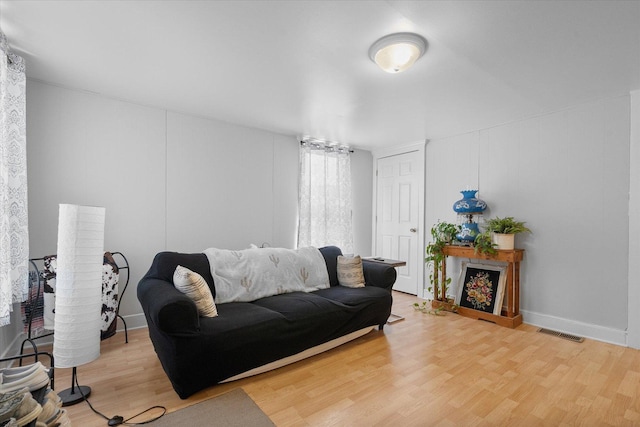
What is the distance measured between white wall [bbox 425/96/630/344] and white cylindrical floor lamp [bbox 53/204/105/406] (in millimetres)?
4249

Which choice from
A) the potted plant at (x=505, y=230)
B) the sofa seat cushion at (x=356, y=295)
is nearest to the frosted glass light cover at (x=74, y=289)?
the sofa seat cushion at (x=356, y=295)

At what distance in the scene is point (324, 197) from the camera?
15.4 feet

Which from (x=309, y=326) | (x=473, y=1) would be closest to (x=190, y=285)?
(x=309, y=326)

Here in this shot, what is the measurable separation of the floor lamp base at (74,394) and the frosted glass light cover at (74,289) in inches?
10.8

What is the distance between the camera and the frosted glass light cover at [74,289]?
184cm

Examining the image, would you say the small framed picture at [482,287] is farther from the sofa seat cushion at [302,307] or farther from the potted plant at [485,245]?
the sofa seat cushion at [302,307]

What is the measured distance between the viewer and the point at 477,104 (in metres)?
3.18

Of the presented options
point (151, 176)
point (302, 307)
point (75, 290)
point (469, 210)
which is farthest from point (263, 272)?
point (469, 210)

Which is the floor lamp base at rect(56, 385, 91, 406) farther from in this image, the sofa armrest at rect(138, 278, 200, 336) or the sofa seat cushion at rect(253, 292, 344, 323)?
the sofa seat cushion at rect(253, 292, 344, 323)

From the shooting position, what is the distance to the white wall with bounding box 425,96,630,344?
2.99 metres

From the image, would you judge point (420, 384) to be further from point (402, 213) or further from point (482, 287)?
point (402, 213)

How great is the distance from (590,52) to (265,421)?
331 cm

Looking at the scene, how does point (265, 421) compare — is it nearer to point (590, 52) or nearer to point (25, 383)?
point (25, 383)

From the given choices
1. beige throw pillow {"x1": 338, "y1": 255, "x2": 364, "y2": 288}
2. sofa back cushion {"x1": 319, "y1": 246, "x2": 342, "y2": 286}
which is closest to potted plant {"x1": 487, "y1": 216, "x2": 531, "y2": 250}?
beige throw pillow {"x1": 338, "y1": 255, "x2": 364, "y2": 288}
